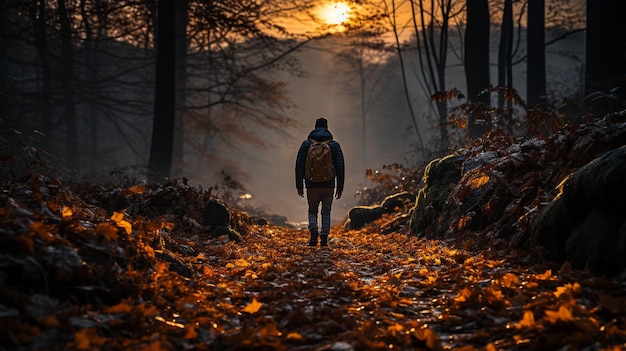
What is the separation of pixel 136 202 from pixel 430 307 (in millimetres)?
5447

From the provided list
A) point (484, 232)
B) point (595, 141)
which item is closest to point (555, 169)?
point (595, 141)

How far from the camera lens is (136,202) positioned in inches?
309

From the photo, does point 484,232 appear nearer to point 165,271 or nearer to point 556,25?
point 165,271

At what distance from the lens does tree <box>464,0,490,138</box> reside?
12688 mm

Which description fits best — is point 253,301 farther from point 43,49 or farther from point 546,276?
point 43,49

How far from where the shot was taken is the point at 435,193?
28.2 feet

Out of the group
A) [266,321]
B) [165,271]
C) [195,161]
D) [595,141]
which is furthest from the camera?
[195,161]

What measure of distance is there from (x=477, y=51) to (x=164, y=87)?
822 centimetres

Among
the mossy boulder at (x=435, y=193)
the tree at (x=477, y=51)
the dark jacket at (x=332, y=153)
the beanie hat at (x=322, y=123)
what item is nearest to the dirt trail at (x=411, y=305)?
the mossy boulder at (x=435, y=193)

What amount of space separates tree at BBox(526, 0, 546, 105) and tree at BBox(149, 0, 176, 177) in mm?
10629

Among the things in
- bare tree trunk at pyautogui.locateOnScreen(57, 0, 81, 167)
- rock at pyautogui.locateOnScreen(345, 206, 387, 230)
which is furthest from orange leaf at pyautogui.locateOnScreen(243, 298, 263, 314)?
bare tree trunk at pyautogui.locateOnScreen(57, 0, 81, 167)

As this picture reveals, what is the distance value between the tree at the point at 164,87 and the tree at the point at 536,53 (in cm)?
1063

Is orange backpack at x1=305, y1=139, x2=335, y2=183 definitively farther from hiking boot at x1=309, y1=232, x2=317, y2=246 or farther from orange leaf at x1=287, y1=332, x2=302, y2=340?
orange leaf at x1=287, y1=332, x2=302, y2=340

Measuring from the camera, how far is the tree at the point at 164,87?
12.7 metres
